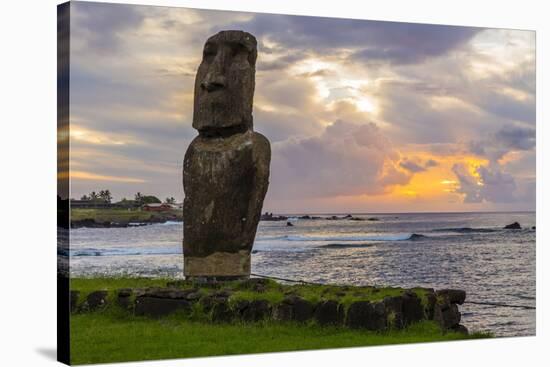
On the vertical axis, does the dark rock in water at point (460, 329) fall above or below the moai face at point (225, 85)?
below

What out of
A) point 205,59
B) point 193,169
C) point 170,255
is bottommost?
point 170,255

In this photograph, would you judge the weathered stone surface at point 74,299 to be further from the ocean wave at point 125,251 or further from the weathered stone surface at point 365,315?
the weathered stone surface at point 365,315

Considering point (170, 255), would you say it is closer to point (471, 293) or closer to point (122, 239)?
point (122, 239)

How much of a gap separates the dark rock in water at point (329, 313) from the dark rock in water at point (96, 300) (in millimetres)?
3293

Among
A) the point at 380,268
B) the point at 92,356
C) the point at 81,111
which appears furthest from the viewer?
the point at 380,268

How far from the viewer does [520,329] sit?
→ 749 inches

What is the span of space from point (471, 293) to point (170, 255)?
5.72 m

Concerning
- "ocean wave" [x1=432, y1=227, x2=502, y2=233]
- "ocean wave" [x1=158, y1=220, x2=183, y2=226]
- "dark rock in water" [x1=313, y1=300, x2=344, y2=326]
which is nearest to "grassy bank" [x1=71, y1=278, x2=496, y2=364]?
"dark rock in water" [x1=313, y1=300, x2=344, y2=326]

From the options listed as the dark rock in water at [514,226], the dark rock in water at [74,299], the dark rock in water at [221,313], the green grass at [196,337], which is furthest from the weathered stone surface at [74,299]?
the dark rock in water at [514,226]

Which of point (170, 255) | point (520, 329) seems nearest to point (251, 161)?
point (170, 255)

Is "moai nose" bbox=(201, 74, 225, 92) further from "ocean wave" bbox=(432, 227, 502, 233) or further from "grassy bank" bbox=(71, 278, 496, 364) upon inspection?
"ocean wave" bbox=(432, 227, 502, 233)

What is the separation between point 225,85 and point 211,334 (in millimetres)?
3956

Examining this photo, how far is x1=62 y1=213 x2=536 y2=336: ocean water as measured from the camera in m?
19.0

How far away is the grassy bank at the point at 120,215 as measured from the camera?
16214mm
